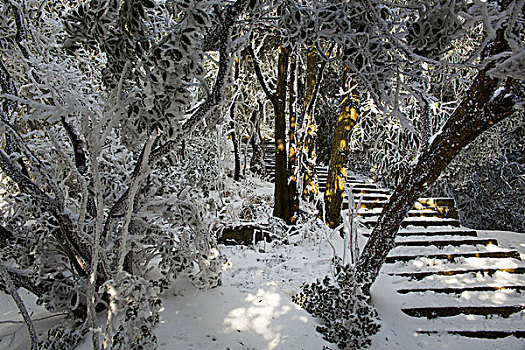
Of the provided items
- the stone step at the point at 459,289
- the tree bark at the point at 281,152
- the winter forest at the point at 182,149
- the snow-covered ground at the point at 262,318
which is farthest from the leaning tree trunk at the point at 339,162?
the stone step at the point at 459,289

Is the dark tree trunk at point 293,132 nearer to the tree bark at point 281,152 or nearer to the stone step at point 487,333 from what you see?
the tree bark at point 281,152

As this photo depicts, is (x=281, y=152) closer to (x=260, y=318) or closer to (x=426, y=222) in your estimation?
(x=426, y=222)

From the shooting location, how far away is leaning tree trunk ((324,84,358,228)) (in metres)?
5.65

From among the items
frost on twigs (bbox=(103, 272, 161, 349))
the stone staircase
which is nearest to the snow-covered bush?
frost on twigs (bbox=(103, 272, 161, 349))

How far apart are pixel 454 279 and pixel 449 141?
253cm

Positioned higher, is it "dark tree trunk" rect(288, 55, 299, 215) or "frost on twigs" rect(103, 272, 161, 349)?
"dark tree trunk" rect(288, 55, 299, 215)

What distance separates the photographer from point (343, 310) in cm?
300

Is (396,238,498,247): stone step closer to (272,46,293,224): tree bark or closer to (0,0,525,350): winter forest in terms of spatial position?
(0,0,525,350): winter forest

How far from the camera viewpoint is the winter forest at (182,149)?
66.0 inches

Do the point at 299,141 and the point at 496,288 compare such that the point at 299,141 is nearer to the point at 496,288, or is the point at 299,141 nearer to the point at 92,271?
the point at 496,288

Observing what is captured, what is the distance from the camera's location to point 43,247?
2615mm

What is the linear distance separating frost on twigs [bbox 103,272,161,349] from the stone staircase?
8.32 ft

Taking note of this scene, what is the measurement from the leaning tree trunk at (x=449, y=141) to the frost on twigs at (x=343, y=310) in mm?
209

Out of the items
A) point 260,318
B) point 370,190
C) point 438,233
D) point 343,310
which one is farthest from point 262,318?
point 370,190
